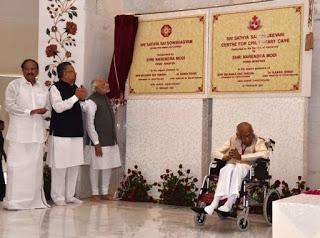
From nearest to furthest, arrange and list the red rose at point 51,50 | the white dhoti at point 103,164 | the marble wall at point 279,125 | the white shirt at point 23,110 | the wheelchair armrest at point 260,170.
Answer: the wheelchair armrest at point 260,170
the white shirt at point 23,110
the marble wall at point 279,125
the white dhoti at point 103,164
the red rose at point 51,50

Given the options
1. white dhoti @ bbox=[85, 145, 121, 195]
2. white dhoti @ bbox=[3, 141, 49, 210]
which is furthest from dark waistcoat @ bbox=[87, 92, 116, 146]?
white dhoti @ bbox=[3, 141, 49, 210]

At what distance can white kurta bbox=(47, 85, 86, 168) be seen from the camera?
277 inches

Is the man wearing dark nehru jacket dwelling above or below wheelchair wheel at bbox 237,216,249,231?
above

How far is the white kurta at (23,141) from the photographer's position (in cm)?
680

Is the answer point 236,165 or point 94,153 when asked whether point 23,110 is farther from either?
point 236,165

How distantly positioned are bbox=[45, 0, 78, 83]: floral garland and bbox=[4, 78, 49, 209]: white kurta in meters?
1.24

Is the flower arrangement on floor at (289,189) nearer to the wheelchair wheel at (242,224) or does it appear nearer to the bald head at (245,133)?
the bald head at (245,133)

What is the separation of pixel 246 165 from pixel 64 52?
131 inches

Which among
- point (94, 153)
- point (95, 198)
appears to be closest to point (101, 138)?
point (94, 153)

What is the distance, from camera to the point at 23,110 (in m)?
6.74

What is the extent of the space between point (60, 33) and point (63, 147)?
178cm

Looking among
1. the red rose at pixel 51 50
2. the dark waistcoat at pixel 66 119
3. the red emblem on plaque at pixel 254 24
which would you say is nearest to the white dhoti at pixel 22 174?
the dark waistcoat at pixel 66 119

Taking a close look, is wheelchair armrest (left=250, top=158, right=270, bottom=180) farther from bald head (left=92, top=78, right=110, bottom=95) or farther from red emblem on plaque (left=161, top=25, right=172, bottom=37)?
red emblem on plaque (left=161, top=25, right=172, bottom=37)

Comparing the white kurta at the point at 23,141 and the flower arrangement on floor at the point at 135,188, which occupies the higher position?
the white kurta at the point at 23,141
